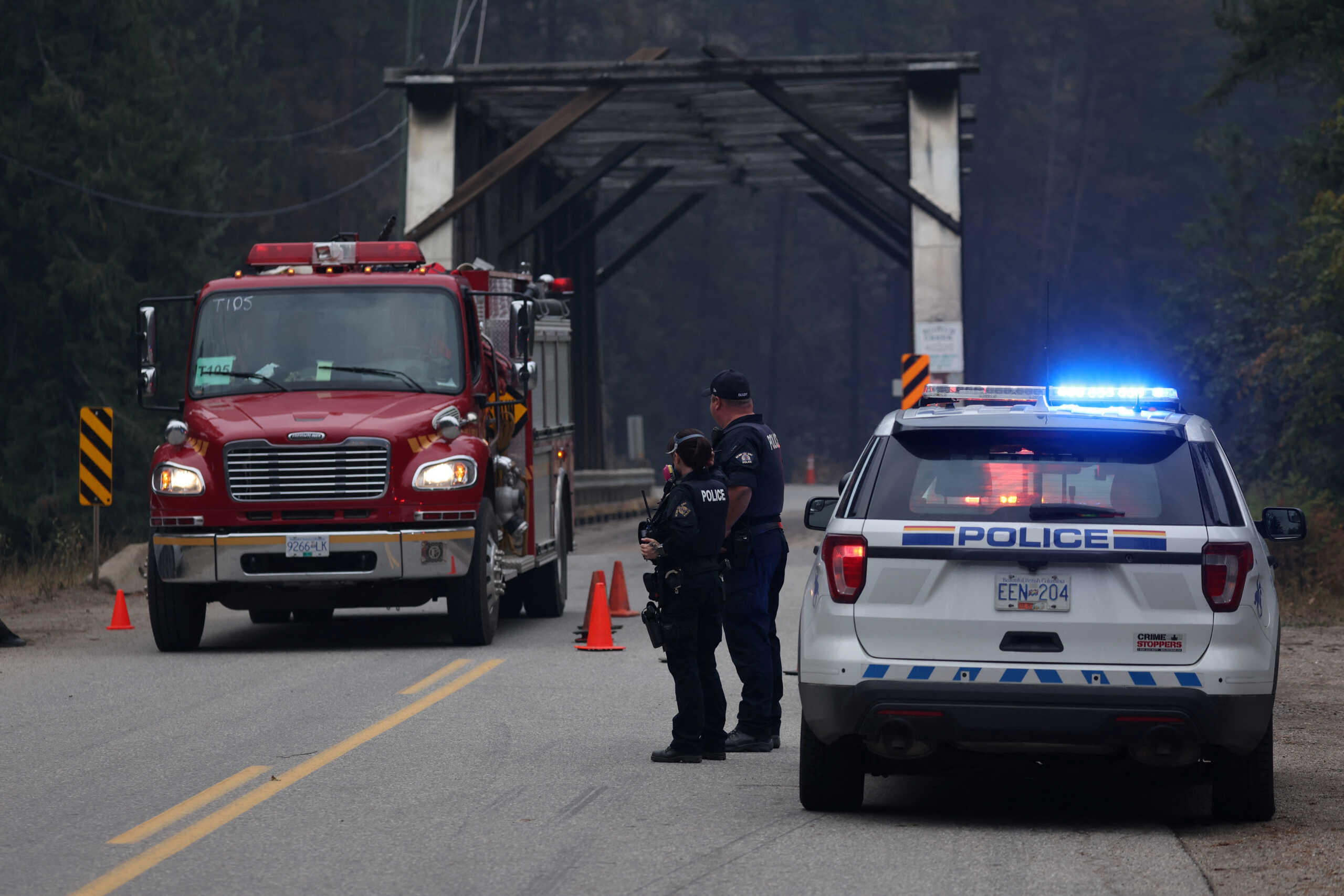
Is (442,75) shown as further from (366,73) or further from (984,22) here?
(984,22)

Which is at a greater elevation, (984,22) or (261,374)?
(984,22)

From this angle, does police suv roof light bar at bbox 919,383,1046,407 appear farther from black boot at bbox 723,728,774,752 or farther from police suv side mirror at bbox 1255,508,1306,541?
black boot at bbox 723,728,774,752

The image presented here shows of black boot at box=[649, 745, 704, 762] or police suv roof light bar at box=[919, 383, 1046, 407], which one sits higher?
police suv roof light bar at box=[919, 383, 1046, 407]

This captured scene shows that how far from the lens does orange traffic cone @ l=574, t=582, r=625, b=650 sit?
14.5m

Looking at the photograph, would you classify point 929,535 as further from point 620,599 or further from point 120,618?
point 120,618

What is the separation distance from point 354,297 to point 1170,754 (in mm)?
9361

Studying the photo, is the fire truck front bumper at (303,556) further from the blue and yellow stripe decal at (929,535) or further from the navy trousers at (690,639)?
the blue and yellow stripe decal at (929,535)

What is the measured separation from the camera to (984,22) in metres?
74.9

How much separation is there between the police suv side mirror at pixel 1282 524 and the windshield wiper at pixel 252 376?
27.6ft

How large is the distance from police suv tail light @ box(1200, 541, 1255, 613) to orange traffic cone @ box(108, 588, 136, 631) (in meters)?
11.4

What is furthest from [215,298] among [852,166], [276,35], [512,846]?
[276,35]

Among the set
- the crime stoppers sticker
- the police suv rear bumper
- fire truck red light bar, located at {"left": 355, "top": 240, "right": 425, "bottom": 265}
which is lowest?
the police suv rear bumper

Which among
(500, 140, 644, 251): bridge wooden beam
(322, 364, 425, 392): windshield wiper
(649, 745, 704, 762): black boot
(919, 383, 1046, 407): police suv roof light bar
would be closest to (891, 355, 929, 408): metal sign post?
(500, 140, 644, 251): bridge wooden beam

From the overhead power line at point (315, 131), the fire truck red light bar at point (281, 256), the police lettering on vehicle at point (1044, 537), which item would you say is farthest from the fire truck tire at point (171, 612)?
the overhead power line at point (315, 131)
